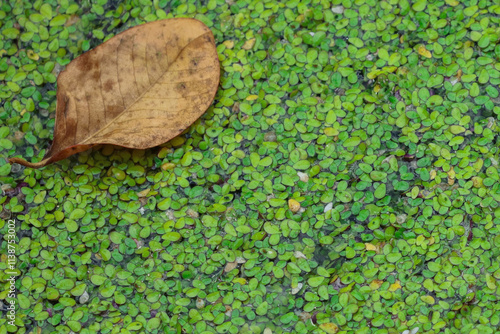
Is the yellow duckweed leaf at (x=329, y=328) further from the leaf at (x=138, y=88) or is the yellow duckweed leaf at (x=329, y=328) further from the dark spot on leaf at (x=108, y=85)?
the dark spot on leaf at (x=108, y=85)

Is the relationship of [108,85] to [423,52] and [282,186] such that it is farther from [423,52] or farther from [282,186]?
[423,52]

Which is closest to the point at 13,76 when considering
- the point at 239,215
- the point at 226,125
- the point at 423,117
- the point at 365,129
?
the point at 226,125

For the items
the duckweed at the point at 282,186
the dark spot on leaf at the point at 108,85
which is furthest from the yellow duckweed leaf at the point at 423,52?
the dark spot on leaf at the point at 108,85

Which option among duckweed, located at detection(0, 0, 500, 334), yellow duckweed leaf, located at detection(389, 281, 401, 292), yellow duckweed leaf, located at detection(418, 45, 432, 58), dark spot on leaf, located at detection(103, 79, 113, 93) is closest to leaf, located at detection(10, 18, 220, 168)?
dark spot on leaf, located at detection(103, 79, 113, 93)

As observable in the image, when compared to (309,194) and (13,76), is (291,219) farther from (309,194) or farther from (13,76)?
(13,76)

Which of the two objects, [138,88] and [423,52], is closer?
[138,88]

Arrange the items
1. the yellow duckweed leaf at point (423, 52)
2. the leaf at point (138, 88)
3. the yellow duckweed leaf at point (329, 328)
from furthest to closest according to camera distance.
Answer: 1. the yellow duckweed leaf at point (423, 52)
2. the leaf at point (138, 88)
3. the yellow duckweed leaf at point (329, 328)

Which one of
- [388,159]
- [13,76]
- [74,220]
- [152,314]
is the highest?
[13,76]

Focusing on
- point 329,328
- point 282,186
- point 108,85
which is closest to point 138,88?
point 108,85
